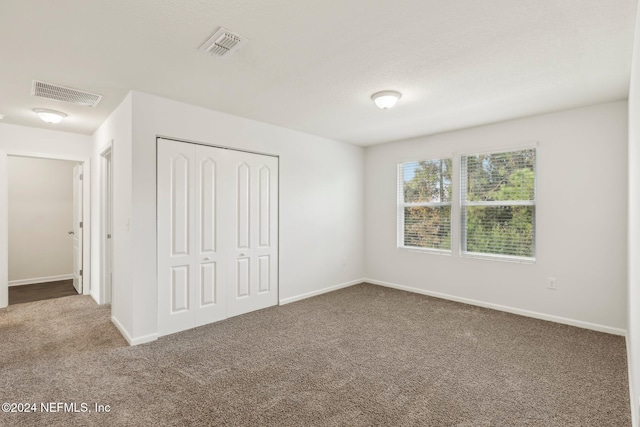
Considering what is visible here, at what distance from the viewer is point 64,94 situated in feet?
10.5

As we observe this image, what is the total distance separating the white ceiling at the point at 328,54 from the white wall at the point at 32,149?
665mm

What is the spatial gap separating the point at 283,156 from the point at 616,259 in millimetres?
4129

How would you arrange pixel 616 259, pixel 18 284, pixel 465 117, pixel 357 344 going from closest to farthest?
pixel 357 344 < pixel 616 259 < pixel 465 117 < pixel 18 284

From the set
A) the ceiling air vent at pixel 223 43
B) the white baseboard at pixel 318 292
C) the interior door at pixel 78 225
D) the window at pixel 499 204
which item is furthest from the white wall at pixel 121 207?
the window at pixel 499 204

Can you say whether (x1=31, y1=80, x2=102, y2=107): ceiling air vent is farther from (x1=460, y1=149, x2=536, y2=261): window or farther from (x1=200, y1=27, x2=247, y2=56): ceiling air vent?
(x1=460, y1=149, x2=536, y2=261): window

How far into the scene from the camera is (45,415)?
210 cm

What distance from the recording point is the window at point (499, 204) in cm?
407

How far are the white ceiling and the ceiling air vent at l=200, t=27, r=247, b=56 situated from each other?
47 mm

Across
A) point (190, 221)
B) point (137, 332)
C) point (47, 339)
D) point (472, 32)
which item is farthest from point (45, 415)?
point (472, 32)

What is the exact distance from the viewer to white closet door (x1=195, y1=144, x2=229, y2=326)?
369 cm

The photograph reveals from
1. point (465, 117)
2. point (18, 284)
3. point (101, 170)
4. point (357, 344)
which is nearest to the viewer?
point (357, 344)

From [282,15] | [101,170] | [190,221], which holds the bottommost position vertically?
[190,221]

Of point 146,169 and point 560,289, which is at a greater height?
point 146,169

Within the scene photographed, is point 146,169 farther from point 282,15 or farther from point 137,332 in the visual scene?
point 282,15
